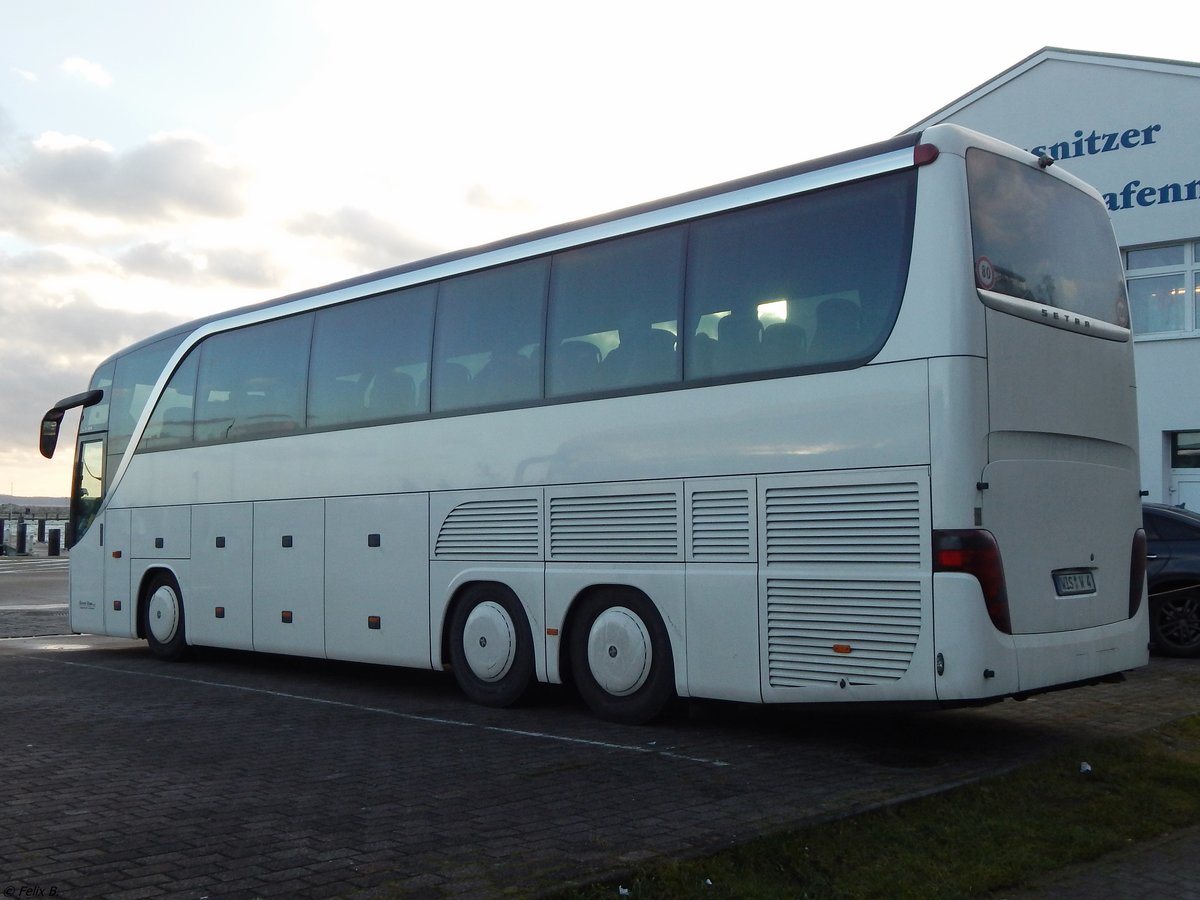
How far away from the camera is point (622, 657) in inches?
380

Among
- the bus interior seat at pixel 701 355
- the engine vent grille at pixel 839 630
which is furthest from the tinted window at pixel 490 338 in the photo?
the engine vent grille at pixel 839 630

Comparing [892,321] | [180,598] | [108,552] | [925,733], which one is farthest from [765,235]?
[108,552]

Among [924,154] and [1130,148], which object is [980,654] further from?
[1130,148]

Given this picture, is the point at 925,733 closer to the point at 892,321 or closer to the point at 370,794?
the point at 892,321

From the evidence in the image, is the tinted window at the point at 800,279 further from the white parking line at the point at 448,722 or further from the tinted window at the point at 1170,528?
the tinted window at the point at 1170,528

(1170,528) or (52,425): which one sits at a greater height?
(52,425)

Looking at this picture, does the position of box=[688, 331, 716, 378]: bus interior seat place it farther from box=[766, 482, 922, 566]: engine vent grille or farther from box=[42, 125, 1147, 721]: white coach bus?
box=[766, 482, 922, 566]: engine vent grille

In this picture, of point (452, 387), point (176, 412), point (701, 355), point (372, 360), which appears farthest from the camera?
point (176, 412)

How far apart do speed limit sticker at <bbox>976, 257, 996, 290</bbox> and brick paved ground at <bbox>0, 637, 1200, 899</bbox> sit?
9.58 ft

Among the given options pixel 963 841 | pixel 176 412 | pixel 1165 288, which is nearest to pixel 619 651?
pixel 963 841

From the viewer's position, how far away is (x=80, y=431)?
1681 cm

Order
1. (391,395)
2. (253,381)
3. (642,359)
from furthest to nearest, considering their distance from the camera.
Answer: (253,381)
(391,395)
(642,359)

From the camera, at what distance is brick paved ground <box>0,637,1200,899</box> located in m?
5.54

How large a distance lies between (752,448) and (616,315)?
5.73ft
